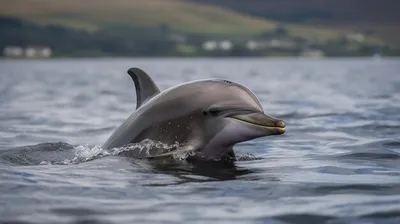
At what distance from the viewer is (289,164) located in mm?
13312

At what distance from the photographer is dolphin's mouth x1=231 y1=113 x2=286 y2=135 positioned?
12164 millimetres

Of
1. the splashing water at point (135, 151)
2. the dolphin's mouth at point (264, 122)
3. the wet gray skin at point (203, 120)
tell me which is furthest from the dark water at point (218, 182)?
the dolphin's mouth at point (264, 122)

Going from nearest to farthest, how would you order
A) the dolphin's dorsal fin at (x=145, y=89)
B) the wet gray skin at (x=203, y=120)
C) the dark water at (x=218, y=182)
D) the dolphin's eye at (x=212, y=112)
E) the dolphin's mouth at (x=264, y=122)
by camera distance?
1. the dark water at (x=218, y=182)
2. the dolphin's mouth at (x=264, y=122)
3. the wet gray skin at (x=203, y=120)
4. the dolphin's eye at (x=212, y=112)
5. the dolphin's dorsal fin at (x=145, y=89)

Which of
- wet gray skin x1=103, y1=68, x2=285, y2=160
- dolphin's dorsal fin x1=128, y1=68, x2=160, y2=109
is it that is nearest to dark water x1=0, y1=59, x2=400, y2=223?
wet gray skin x1=103, y1=68, x2=285, y2=160

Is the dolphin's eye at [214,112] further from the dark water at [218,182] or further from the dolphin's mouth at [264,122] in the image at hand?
the dark water at [218,182]

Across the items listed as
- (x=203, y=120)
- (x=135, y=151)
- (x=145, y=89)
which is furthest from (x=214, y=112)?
(x=145, y=89)

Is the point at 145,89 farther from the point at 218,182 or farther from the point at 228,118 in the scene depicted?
the point at 218,182

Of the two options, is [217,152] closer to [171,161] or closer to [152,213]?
[171,161]

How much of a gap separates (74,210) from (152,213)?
844 mm

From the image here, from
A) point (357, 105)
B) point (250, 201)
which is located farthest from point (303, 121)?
point (250, 201)

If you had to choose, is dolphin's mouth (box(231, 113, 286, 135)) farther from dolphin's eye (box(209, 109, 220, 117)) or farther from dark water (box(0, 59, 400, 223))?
dark water (box(0, 59, 400, 223))

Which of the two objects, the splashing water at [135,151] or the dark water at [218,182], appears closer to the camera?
the dark water at [218,182]

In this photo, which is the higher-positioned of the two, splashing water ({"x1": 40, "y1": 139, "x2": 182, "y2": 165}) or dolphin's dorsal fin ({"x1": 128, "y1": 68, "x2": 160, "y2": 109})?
dolphin's dorsal fin ({"x1": 128, "y1": 68, "x2": 160, "y2": 109})

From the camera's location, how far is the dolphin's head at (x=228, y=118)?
40.4 ft
